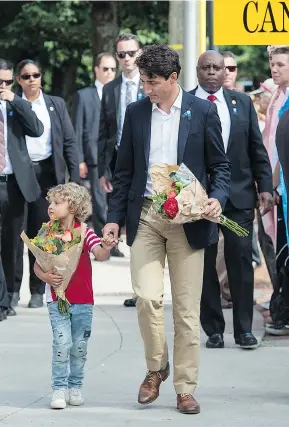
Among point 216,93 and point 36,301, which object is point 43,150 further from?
point 216,93

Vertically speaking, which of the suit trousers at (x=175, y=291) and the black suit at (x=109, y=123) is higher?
the black suit at (x=109, y=123)

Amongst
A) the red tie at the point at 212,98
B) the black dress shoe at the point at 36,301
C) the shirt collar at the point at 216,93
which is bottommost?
the black dress shoe at the point at 36,301

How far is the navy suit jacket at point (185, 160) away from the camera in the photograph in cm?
725

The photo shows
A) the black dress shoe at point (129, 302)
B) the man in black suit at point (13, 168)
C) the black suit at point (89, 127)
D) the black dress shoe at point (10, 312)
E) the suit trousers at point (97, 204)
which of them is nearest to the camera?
the man in black suit at point (13, 168)

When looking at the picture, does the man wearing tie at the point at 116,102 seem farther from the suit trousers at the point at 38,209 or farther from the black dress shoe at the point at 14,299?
the black dress shoe at the point at 14,299

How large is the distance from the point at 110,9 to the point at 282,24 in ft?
46.6

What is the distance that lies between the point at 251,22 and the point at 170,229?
1.82 metres

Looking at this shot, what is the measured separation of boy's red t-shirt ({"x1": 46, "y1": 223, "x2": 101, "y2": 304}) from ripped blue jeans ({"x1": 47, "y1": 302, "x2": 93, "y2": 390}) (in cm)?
4

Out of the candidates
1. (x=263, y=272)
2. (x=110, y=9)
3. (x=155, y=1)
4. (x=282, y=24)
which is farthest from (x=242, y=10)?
(x=155, y=1)

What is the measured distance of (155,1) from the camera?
2453cm

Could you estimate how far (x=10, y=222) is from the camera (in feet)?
35.4

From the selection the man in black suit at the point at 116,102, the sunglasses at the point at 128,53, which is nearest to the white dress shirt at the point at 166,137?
the man in black suit at the point at 116,102

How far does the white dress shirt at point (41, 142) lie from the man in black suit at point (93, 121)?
3.37 meters

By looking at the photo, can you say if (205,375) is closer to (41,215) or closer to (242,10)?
(242,10)
